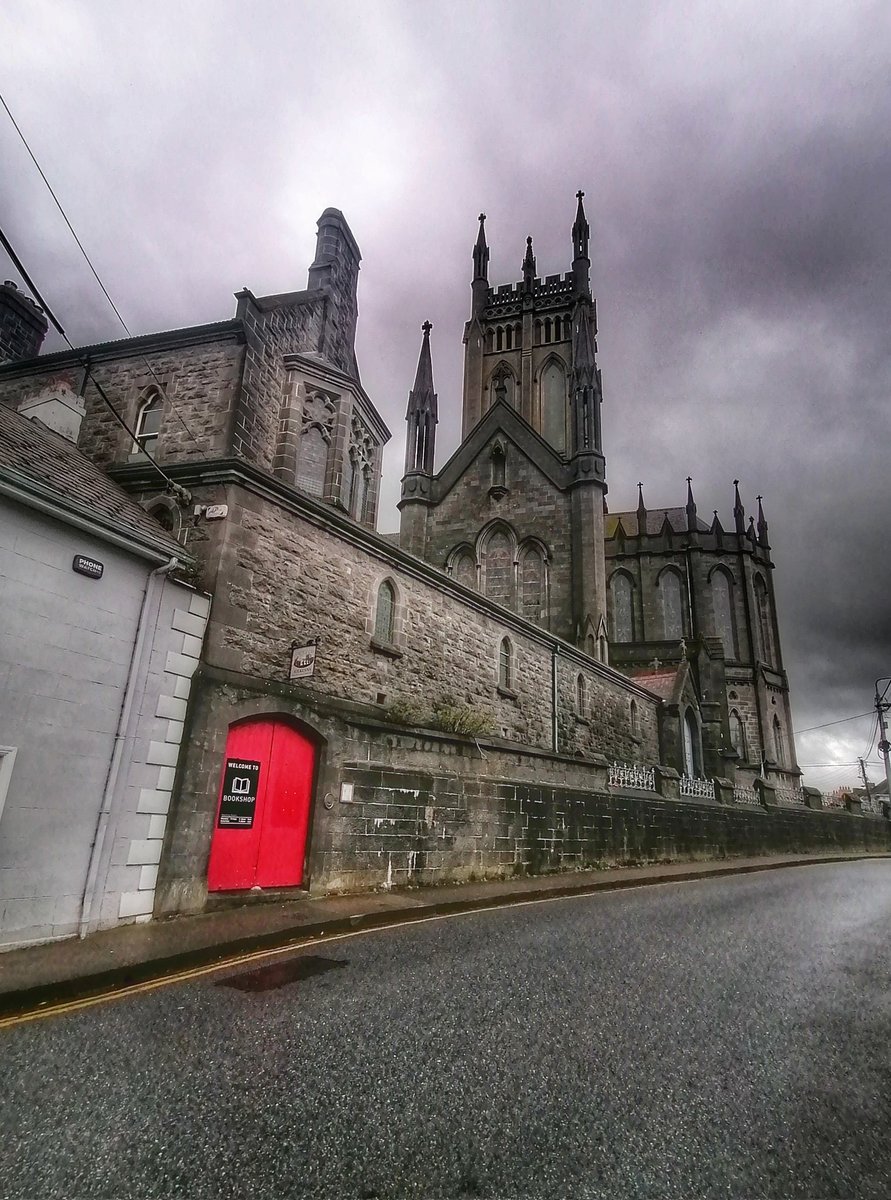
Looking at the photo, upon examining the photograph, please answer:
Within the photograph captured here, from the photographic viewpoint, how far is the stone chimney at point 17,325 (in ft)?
55.4

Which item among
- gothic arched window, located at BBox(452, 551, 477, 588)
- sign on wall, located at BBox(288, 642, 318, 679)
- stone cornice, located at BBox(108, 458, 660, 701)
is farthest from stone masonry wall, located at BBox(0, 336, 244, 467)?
gothic arched window, located at BBox(452, 551, 477, 588)

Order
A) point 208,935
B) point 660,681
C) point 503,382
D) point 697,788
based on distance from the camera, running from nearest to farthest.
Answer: point 208,935 → point 697,788 → point 660,681 → point 503,382

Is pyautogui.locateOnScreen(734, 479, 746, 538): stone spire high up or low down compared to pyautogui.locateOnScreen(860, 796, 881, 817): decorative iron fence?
up

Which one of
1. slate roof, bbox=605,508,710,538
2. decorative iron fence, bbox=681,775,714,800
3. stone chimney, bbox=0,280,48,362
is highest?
slate roof, bbox=605,508,710,538

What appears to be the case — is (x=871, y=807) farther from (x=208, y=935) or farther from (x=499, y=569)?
(x=208, y=935)

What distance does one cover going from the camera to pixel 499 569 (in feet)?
92.5

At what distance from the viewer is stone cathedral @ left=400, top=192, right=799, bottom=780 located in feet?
89.8

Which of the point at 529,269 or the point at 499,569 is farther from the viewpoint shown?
the point at 529,269

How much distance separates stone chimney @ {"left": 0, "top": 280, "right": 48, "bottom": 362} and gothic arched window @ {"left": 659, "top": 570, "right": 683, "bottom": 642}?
38259mm

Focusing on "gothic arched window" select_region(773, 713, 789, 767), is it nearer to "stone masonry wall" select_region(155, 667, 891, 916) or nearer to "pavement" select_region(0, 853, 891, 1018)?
"stone masonry wall" select_region(155, 667, 891, 916)

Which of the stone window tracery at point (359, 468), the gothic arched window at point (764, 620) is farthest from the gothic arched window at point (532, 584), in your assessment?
the gothic arched window at point (764, 620)

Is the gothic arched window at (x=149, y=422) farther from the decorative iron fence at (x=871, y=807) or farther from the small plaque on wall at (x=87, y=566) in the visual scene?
the decorative iron fence at (x=871, y=807)

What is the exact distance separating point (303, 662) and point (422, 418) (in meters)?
23.2

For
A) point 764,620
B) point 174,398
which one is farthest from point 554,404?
point 174,398
